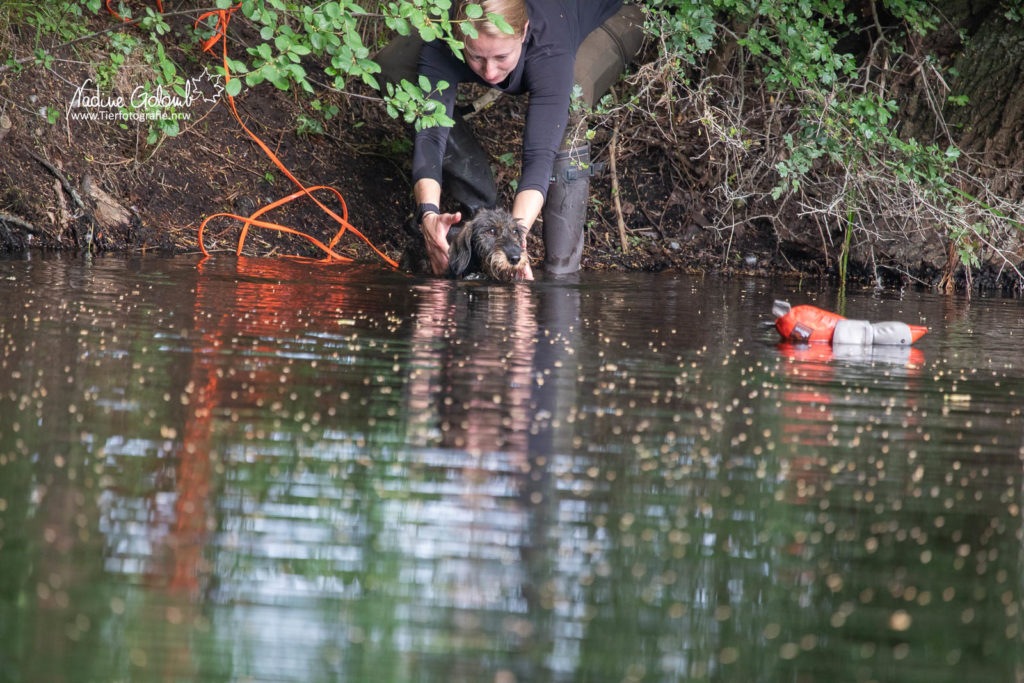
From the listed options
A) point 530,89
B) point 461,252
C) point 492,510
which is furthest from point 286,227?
point 492,510

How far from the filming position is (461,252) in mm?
7562

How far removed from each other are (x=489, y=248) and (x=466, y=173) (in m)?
1.48

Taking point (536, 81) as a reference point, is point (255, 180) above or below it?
below

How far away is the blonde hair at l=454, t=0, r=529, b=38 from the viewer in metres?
6.74

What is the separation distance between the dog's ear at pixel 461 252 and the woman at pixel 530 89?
70 millimetres

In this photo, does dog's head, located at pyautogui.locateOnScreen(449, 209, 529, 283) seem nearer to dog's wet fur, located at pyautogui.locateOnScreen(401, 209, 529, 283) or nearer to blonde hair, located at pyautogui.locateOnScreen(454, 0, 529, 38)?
dog's wet fur, located at pyautogui.locateOnScreen(401, 209, 529, 283)

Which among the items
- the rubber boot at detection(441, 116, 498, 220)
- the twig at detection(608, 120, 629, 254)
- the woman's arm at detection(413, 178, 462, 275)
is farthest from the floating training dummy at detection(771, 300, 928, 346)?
the twig at detection(608, 120, 629, 254)

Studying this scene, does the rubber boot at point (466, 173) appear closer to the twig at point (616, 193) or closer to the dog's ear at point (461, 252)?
the dog's ear at point (461, 252)

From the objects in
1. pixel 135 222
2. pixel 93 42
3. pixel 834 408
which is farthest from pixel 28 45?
pixel 834 408

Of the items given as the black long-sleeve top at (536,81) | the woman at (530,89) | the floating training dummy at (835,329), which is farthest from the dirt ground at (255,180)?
the floating training dummy at (835,329)

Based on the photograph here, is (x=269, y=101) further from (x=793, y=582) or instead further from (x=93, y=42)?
(x=793, y=582)

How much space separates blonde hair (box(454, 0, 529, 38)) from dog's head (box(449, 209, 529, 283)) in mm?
1195

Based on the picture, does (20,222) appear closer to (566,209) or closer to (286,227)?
(286,227)

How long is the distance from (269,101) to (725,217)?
4274mm
